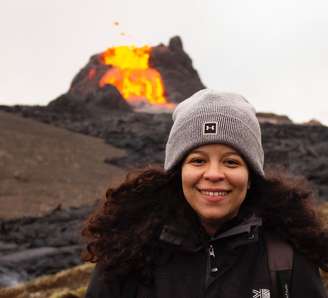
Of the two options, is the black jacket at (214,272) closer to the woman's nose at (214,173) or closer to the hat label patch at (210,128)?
the woman's nose at (214,173)

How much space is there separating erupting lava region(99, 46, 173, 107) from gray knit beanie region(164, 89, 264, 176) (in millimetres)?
88796

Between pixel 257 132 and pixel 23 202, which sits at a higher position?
pixel 257 132

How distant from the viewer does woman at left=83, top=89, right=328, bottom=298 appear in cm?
366

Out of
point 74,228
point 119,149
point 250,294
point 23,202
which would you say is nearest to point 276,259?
point 250,294

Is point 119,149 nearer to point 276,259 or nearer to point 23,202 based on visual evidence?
point 23,202

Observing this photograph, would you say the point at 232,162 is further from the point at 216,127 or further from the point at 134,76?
the point at 134,76

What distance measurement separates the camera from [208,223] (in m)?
3.96

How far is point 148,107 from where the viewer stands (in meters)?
91.7

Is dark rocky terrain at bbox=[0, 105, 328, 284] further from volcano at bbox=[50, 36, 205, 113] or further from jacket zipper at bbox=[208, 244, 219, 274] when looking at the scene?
volcano at bbox=[50, 36, 205, 113]

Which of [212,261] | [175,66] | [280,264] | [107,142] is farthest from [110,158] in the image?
[175,66]

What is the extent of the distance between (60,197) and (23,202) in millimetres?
2473

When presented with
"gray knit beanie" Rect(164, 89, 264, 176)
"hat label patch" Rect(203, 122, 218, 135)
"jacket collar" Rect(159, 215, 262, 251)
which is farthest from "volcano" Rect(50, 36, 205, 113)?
"jacket collar" Rect(159, 215, 262, 251)

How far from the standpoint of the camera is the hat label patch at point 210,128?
3.97m

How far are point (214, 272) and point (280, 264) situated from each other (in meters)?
0.44
